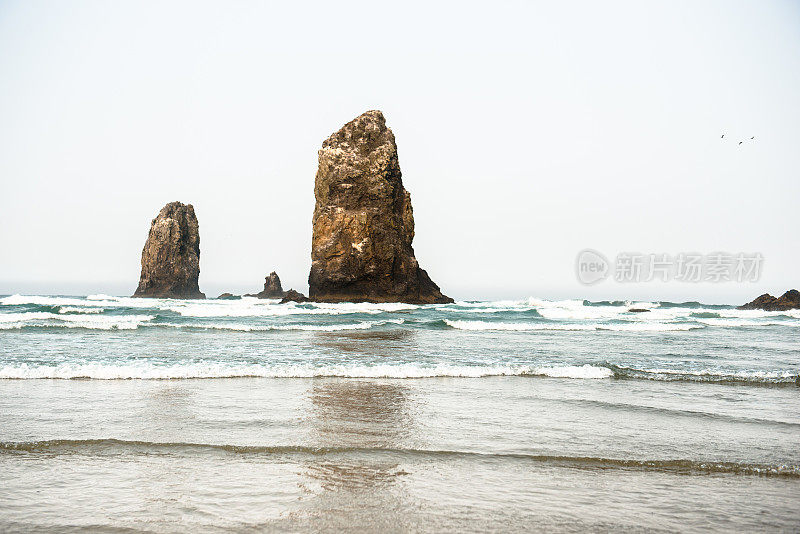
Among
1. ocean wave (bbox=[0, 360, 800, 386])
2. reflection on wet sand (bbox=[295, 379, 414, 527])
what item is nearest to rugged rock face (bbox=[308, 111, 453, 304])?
ocean wave (bbox=[0, 360, 800, 386])

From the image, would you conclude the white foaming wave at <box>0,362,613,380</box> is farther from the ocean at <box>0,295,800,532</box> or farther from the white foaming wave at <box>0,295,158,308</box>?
the white foaming wave at <box>0,295,158,308</box>

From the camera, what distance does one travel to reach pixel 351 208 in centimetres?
4125

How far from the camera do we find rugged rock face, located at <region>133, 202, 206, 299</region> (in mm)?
62531

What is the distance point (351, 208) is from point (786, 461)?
123 ft

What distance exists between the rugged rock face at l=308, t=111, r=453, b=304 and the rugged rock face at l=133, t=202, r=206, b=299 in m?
27.8

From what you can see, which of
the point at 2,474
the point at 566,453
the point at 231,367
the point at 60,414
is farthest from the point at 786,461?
the point at 231,367

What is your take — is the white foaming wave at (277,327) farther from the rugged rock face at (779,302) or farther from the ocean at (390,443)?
the rugged rock face at (779,302)

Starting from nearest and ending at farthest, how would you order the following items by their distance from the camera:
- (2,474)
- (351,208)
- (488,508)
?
(488,508), (2,474), (351,208)

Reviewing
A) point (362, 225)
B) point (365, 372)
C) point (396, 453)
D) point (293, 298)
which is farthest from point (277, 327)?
point (293, 298)

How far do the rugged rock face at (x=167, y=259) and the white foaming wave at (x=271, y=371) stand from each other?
56.2 m

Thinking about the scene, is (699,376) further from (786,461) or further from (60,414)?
(60,414)

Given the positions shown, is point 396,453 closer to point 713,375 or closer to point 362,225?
point 713,375

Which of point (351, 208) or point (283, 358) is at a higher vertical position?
point (351, 208)

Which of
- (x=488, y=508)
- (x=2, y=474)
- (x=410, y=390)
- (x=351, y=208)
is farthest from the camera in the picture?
(x=351, y=208)
